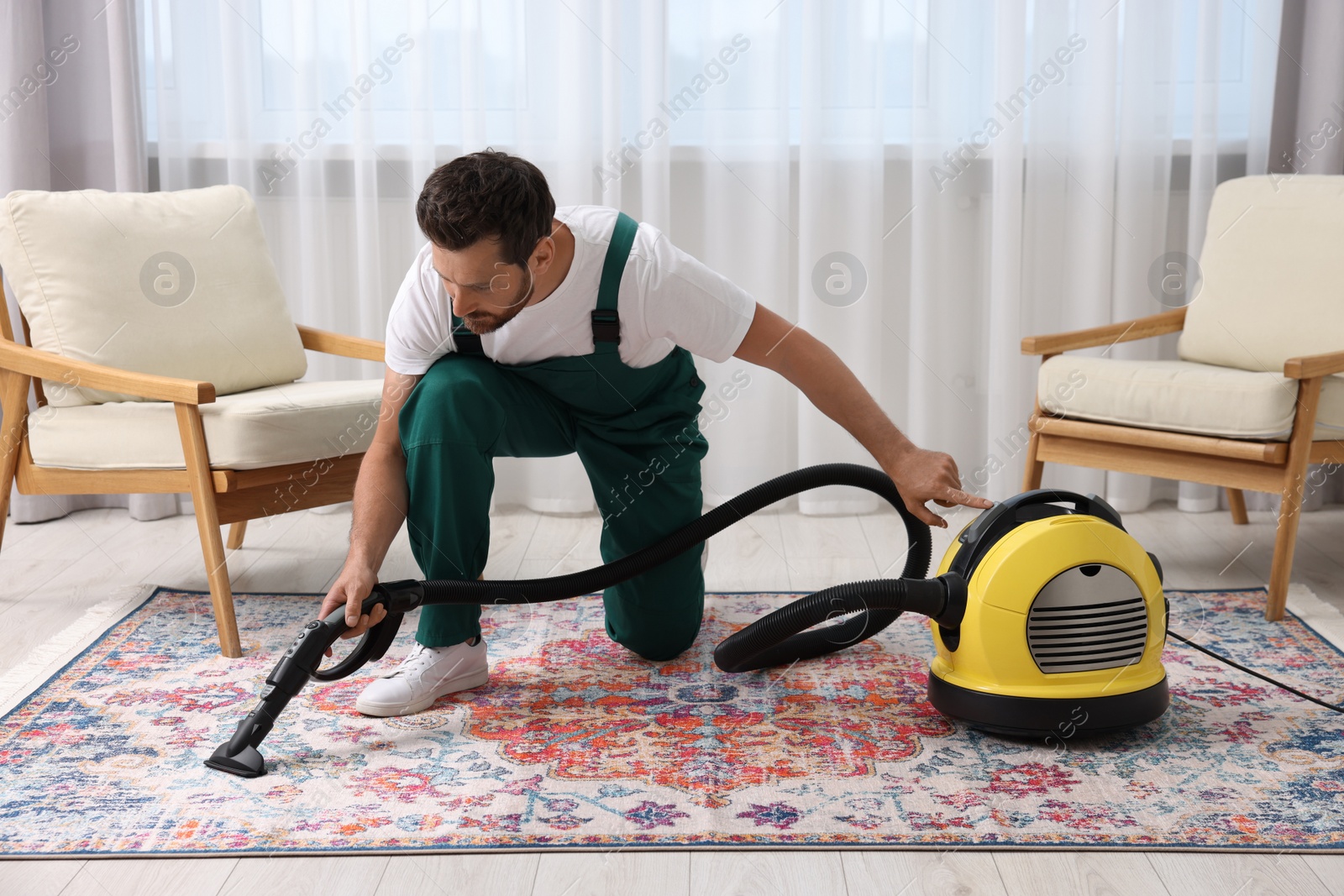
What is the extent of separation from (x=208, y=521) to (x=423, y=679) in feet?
1.72

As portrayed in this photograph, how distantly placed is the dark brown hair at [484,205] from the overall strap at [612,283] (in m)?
0.13

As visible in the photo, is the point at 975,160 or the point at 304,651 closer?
the point at 304,651

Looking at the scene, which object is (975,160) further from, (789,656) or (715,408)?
(789,656)

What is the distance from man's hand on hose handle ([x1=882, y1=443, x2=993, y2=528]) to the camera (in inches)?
56.1

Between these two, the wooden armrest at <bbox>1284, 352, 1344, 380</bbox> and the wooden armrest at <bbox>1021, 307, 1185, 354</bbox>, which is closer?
the wooden armrest at <bbox>1284, 352, 1344, 380</bbox>

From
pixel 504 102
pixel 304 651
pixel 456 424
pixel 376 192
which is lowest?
pixel 304 651

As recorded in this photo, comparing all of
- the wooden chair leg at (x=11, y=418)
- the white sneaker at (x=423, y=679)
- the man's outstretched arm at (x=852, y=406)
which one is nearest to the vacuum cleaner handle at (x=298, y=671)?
the white sneaker at (x=423, y=679)

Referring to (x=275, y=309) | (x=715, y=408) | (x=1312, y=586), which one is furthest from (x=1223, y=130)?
(x=275, y=309)

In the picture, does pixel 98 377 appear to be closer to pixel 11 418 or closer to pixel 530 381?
pixel 11 418

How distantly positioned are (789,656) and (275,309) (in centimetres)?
129

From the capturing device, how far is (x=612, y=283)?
4.95 ft

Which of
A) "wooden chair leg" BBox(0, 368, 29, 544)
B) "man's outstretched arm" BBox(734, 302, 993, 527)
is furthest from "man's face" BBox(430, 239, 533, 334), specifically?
"wooden chair leg" BBox(0, 368, 29, 544)

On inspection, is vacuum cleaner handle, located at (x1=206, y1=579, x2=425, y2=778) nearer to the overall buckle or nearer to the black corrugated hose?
the black corrugated hose

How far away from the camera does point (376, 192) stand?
272 centimetres
